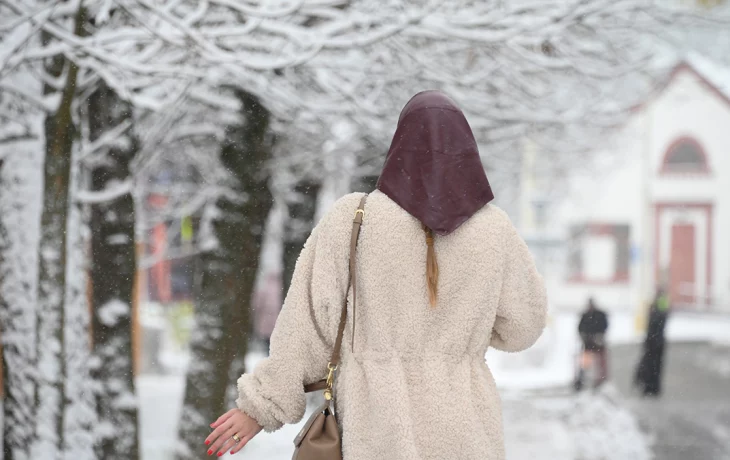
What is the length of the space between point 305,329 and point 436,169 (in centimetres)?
47

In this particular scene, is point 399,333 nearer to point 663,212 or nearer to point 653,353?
point 653,353

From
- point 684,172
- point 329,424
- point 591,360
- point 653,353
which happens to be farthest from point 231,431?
point 684,172

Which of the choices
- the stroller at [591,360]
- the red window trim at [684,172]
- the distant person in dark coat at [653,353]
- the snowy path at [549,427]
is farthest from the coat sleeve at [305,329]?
the red window trim at [684,172]

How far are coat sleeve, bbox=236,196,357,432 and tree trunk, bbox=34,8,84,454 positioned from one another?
2.29m

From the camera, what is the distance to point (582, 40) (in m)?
4.04

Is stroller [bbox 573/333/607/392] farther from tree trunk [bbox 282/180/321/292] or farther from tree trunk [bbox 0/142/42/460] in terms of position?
tree trunk [bbox 0/142/42/460]

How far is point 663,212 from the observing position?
161 inches

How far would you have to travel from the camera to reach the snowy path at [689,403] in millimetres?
3971

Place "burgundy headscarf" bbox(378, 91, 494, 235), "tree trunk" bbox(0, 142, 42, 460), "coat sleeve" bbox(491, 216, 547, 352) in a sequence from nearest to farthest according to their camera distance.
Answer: "burgundy headscarf" bbox(378, 91, 494, 235) < "coat sleeve" bbox(491, 216, 547, 352) < "tree trunk" bbox(0, 142, 42, 460)

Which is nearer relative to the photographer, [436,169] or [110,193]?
[436,169]

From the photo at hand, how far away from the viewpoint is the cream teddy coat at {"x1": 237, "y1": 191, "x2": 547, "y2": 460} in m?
1.66

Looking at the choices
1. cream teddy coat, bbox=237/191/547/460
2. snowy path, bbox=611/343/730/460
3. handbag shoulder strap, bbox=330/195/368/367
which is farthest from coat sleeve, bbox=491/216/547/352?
snowy path, bbox=611/343/730/460

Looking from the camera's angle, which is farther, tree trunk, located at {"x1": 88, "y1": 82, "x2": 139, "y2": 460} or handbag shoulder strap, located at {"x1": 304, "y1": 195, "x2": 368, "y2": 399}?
tree trunk, located at {"x1": 88, "y1": 82, "x2": 139, "y2": 460}

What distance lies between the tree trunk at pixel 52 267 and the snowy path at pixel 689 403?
289 cm
